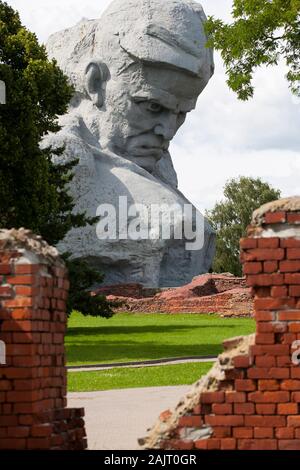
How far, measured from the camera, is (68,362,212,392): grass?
1625cm

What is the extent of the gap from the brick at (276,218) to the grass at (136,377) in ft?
30.5

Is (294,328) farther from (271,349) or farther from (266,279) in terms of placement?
(266,279)

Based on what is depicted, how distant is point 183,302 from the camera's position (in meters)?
39.2

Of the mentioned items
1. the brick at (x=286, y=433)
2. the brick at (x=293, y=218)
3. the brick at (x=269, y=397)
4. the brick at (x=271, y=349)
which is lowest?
the brick at (x=286, y=433)

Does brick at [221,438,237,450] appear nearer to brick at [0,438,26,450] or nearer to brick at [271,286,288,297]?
brick at [271,286,288,297]

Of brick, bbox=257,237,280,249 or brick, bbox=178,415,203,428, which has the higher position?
brick, bbox=257,237,280,249

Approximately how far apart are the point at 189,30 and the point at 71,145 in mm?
7619

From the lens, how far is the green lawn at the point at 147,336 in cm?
2203

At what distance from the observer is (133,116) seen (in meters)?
48.5

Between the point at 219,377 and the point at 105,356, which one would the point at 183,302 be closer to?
the point at 105,356

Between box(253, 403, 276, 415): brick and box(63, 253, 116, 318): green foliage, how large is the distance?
20694 millimetres

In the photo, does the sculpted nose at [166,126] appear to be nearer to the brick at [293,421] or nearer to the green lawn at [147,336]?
the green lawn at [147,336]

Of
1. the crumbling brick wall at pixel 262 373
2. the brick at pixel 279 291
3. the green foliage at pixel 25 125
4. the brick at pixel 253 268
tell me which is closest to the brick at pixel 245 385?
the crumbling brick wall at pixel 262 373

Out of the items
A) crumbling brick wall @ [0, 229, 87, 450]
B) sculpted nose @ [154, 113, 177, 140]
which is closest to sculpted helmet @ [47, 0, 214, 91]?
sculpted nose @ [154, 113, 177, 140]
